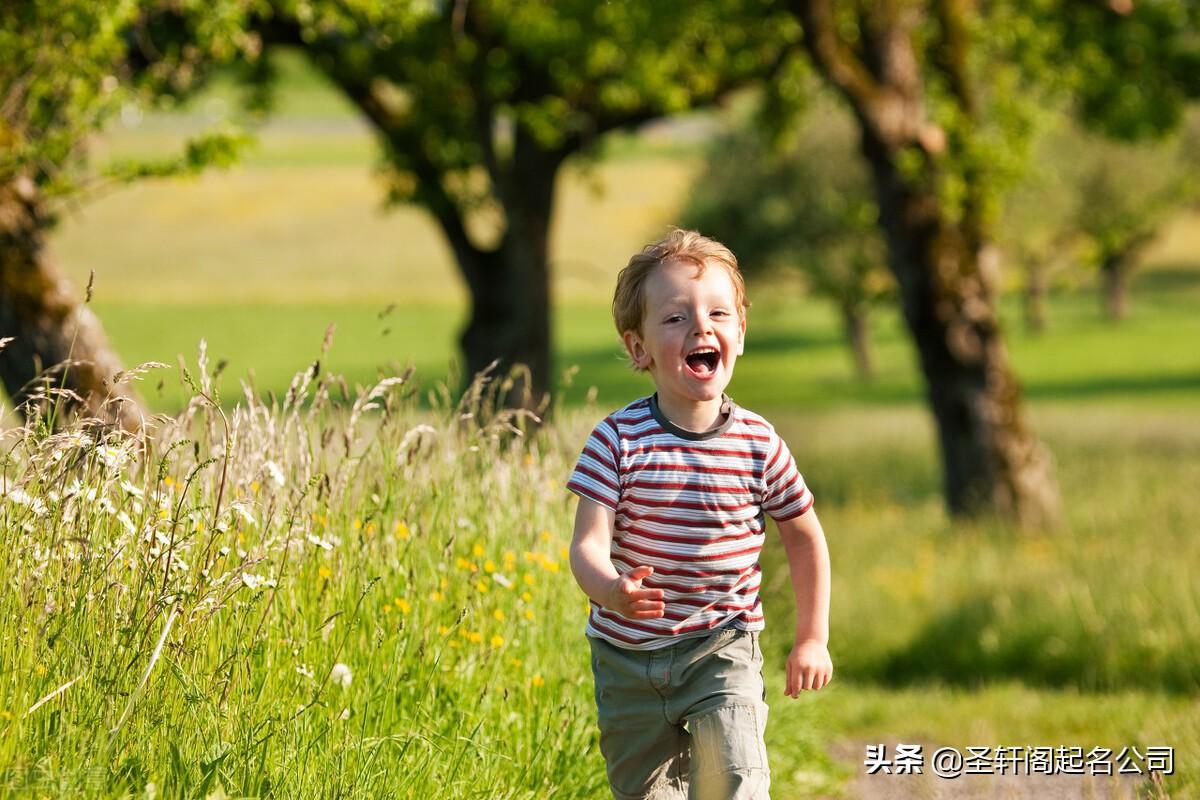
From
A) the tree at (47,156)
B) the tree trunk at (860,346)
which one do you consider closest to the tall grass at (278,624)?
the tree at (47,156)

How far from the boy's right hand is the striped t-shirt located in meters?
0.34

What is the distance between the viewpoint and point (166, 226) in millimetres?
78625

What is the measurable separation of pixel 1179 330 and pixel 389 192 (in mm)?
43703

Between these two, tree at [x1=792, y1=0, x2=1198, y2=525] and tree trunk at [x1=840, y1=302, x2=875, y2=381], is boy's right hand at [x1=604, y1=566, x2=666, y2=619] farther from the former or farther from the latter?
tree trunk at [x1=840, y1=302, x2=875, y2=381]

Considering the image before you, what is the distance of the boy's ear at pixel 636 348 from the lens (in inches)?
150

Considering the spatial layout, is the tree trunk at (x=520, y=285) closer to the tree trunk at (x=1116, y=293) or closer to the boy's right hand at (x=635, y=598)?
the boy's right hand at (x=635, y=598)

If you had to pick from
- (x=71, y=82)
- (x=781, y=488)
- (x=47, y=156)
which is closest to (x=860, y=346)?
(x=71, y=82)

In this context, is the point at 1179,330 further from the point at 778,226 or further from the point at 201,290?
the point at 201,290

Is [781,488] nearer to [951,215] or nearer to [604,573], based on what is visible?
[604,573]

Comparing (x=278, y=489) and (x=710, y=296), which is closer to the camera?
(x=710, y=296)

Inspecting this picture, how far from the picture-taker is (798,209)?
34781mm

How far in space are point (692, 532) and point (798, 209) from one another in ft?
105

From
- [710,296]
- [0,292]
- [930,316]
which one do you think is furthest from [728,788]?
[930,316]

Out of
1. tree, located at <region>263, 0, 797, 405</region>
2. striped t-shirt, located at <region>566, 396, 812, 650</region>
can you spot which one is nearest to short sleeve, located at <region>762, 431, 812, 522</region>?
striped t-shirt, located at <region>566, 396, 812, 650</region>
